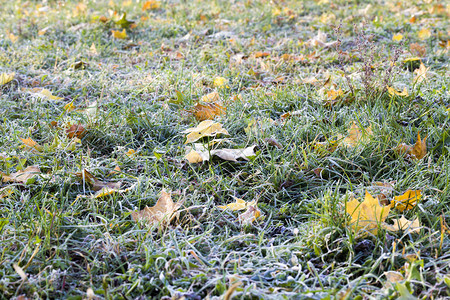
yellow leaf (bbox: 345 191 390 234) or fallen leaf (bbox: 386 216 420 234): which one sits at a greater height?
yellow leaf (bbox: 345 191 390 234)

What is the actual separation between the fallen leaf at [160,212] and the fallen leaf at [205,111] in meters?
0.80

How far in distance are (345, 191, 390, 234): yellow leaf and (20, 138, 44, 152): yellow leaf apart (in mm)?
1594

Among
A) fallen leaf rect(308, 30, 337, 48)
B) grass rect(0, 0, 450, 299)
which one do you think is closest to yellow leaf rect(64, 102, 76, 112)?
grass rect(0, 0, 450, 299)

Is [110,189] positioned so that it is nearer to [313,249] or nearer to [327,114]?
[313,249]

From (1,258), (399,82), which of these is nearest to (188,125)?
(1,258)

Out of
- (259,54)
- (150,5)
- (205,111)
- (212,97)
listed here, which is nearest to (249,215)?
(205,111)

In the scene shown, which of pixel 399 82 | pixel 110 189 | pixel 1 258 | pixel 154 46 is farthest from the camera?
pixel 154 46

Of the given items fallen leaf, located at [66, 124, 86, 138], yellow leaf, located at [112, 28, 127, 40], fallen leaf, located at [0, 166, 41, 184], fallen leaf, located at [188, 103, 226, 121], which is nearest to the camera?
fallen leaf, located at [0, 166, 41, 184]

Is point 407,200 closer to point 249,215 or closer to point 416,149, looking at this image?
point 416,149

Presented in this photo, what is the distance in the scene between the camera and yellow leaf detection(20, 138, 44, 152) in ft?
6.96

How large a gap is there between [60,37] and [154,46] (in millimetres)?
1020

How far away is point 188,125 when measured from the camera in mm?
2361

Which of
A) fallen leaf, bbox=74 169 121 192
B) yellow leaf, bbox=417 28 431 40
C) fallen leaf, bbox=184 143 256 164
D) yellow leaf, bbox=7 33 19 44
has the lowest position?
fallen leaf, bbox=74 169 121 192

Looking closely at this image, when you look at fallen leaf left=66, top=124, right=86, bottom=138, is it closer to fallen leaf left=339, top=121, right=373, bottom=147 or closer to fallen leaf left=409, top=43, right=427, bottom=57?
fallen leaf left=339, top=121, right=373, bottom=147
